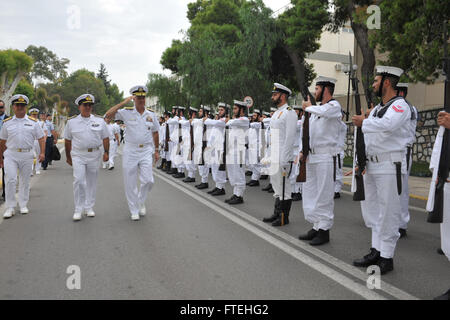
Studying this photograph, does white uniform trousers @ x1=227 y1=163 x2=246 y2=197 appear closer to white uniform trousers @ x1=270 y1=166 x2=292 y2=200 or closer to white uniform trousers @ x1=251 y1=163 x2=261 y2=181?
white uniform trousers @ x1=270 y1=166 x2=292 y2=200

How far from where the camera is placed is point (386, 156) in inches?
178

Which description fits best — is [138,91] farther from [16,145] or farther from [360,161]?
[360,161]

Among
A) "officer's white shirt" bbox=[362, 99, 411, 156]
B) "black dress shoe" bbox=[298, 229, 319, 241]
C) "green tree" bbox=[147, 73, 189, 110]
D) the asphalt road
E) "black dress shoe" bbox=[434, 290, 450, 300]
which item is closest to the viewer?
"black dress shoe" bbox=[434, 290, 450, 300]

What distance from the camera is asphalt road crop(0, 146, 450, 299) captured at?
3.91m

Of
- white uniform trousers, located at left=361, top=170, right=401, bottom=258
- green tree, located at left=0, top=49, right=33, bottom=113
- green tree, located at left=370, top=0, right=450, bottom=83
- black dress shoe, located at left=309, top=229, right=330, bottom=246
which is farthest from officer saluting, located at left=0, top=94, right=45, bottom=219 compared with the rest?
green tree, located at left=0, top=49, right=33, bottom=113

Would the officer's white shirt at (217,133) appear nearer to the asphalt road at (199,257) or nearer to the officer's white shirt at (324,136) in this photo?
the asphalt road at (199,257)

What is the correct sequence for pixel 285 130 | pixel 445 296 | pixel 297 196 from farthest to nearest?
1. pixel 297 196
2. pixel 285 130
3. pixel 445 296

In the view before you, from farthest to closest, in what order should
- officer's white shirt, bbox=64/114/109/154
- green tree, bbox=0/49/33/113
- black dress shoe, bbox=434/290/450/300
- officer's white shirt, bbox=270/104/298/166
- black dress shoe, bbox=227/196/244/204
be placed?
green tree, bbox=0/49/33/113
black dress shoe, bbox=227/196/244/204
officer's white shirt, bbox=64/114/109/154
officer's white shirt, bbox=270/104/298/166
black dress shoe, bbox=434/290/450/300

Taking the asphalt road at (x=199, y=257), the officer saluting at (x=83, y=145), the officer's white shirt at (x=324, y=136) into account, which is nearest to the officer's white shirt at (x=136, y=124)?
the officer saluting at (x=83, y=145)

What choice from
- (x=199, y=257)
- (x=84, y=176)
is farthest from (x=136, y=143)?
(x=199, y=257)

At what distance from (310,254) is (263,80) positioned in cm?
2068

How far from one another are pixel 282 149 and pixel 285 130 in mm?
283

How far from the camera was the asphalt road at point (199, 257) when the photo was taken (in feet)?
12.8
